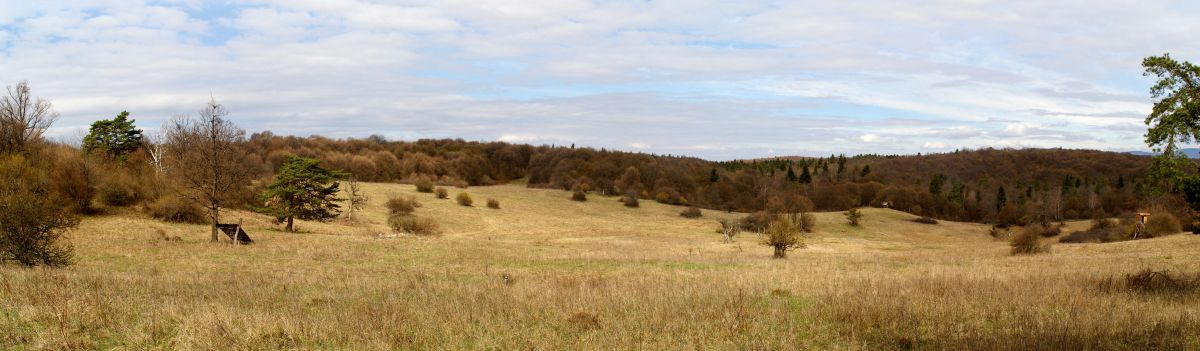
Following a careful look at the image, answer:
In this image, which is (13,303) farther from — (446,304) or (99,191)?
(99,191)

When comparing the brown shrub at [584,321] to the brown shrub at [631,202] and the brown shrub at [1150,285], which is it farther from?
the brown shrub at [631,202]

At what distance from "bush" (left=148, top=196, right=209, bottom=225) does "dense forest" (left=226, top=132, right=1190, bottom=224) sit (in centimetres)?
4700

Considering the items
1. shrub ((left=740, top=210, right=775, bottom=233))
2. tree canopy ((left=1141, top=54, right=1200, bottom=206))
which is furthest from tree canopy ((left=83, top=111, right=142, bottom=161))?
tree canopy ((left=1141, top=54, right=1200, bottom=206))

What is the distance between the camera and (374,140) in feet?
494

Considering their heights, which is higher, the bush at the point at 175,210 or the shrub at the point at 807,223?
the bush at the point at 175,210

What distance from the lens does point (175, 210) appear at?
4166 cm

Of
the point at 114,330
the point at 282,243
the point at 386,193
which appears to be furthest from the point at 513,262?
the point at 386,193

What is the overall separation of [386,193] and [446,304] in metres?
76.2

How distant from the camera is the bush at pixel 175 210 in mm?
41406

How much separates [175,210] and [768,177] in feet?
397

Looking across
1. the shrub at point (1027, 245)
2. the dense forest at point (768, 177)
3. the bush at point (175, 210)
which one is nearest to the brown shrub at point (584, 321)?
the shrub at point (1027, 245)

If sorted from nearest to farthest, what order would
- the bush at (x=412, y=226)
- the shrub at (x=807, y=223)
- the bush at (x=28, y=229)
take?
the bush at (x=28, y=229)
the bush at (x=412, y=226)
the shrub at (x=807, y=223)

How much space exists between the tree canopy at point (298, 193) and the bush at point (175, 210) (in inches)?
189

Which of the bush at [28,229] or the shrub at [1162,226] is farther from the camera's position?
the shrub at [1162,226]
